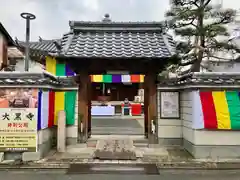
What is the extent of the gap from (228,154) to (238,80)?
8.36 feet

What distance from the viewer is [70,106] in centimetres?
1029

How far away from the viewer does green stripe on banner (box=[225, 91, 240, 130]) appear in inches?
339

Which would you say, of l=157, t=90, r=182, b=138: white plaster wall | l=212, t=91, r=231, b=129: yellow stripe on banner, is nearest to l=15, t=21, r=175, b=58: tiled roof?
l=212, t=91, r=231, b=129: yellow stripe on banner

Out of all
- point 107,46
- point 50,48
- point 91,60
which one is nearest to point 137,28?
point 107,46

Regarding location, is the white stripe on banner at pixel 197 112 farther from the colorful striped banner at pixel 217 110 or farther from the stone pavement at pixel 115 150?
the stone pavement at pixel 115 150

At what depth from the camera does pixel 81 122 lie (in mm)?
10578

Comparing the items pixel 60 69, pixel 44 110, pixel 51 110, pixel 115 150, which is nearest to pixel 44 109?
pixel 44 110

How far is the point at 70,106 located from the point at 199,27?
6.31 metres

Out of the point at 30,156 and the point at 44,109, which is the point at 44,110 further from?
the point at 30,156

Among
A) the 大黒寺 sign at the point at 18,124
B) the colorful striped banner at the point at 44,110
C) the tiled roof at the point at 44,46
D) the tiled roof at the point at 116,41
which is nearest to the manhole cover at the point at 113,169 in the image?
the 大黒寺 sign at the point at 18,124

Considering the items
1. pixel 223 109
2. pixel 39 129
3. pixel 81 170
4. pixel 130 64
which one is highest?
pixel 130 64

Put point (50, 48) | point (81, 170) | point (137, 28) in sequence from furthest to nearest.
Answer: point (50, 48) < point (137, 28) < point (81, 170)

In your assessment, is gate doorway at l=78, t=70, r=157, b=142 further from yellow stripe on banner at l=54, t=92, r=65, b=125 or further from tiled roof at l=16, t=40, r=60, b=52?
tiled roof at l=16, t=40, r=60, b=52

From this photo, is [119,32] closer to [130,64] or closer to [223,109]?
[130,64]
